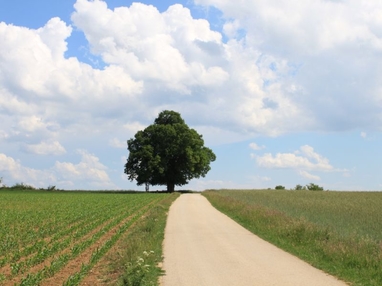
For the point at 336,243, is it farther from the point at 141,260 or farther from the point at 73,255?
the point at 73,255

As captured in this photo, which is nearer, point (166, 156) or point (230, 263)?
point (230, 263)

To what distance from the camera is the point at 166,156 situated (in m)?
78.4

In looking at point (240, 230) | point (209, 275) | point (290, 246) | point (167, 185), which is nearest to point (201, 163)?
point (167, 185)

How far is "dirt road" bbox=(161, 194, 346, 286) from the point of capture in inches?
419

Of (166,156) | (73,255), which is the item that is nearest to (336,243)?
(73,255)

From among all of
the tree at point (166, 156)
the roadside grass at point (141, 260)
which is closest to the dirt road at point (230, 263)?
the roadside grass at point (141, 260)

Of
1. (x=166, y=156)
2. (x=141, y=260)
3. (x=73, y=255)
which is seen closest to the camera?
(x=141, y=260)

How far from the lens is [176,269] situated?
39.6ft

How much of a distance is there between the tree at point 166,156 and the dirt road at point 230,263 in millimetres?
56616

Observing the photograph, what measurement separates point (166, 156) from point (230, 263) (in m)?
65.7

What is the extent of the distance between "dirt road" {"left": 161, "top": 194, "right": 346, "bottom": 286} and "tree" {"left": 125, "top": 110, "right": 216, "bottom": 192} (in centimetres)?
5662

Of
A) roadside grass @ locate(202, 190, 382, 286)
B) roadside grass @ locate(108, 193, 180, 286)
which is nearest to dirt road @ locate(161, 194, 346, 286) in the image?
roadside grass @ locate(108, 193, 180, 286)

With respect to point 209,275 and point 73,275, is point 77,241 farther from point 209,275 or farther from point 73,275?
point 209,275

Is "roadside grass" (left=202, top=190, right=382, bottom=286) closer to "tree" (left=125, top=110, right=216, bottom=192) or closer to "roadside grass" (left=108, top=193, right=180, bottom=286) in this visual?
Result: "roadside grass" (left=108, top=193, right=180, bottom=286)
